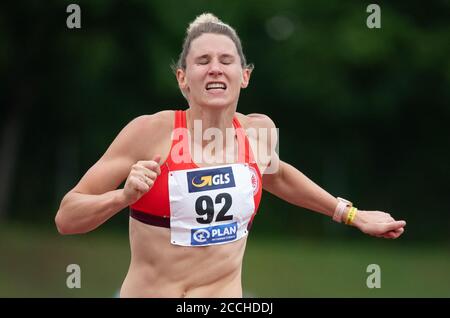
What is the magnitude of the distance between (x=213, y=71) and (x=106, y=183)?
80 cm

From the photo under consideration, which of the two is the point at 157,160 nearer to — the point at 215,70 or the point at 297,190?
the point at 215,70

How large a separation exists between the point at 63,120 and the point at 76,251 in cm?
458

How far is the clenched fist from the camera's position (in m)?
4.24

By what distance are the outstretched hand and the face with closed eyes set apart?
1058 mm

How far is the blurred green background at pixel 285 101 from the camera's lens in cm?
1870

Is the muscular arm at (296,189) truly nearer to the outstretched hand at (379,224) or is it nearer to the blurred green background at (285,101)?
the outstretched hand at (379,224)

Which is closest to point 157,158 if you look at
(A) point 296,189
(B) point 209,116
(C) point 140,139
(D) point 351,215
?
(C) point 140,139

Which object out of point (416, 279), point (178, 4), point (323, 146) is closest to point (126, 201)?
point (416, 279)

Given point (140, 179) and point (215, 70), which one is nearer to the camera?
point (140, 179)

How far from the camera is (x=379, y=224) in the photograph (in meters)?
5.22

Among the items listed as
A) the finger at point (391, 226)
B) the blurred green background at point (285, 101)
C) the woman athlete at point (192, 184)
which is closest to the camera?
the woman athlete at point (192, 184)

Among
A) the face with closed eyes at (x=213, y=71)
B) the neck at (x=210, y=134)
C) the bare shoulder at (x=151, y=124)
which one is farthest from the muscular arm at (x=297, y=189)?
the bare shoulder at (x=151, y=124)

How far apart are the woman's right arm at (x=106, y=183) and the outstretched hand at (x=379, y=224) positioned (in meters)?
1.33

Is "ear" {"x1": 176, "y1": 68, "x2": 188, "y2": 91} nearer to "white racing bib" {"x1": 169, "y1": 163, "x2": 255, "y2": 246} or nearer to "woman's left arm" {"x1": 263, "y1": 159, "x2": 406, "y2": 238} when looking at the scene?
"white racing bib" {"x1": 169, "y1": 163, "x2": 255, "y2": 246}
